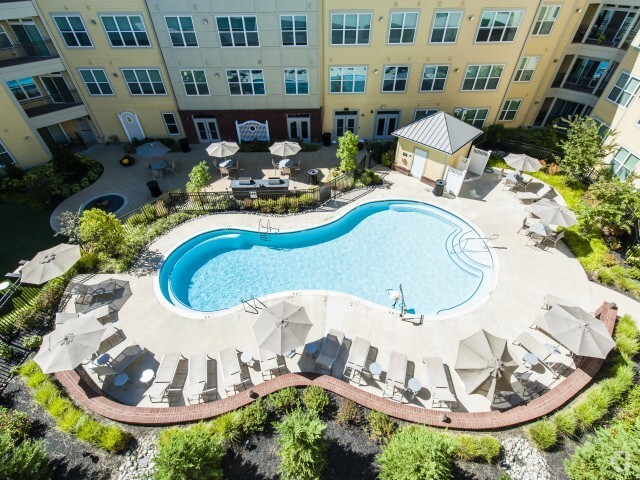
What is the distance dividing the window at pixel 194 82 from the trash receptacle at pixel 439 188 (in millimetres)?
19792

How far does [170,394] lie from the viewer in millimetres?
13859

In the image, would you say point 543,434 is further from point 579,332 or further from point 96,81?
point 96,81

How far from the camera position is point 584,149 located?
2261 centimetres

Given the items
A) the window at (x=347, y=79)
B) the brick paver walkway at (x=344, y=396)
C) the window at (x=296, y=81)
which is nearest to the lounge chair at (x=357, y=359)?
the brick paver walkway at (x=344, y=396)

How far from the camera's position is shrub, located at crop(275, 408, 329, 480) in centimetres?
1064

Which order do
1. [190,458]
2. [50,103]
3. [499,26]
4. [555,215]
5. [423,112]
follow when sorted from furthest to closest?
[423,112] → [50,103] → [499,26] → [555,215] → [190,458]

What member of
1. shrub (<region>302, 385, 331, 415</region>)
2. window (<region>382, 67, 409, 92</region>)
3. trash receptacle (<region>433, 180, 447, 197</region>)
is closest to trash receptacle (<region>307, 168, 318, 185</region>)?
trash receptacle (<region>433, 180, 447, 197</region>)

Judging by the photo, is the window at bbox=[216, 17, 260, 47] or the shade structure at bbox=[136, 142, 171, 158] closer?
→ the window at bbox=[216, 17, 260, 47]

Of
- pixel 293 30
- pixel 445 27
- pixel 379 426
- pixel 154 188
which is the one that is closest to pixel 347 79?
pixel 293 30

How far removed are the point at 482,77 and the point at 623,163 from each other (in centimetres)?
1167

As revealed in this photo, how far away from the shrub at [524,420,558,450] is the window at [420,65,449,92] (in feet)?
79.5

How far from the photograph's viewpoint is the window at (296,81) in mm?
25938

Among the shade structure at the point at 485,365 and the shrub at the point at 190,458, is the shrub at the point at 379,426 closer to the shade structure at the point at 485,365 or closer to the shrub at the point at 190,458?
the shade structure at the point at 485,365

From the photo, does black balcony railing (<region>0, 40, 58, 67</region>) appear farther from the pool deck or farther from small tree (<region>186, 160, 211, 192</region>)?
A: the pool deck
